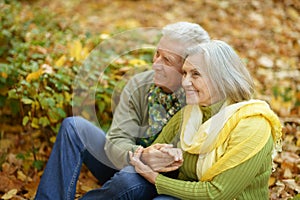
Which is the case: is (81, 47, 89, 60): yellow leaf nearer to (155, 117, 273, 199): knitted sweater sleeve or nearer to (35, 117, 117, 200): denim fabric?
(35, 117, 117, 200): denim fabric

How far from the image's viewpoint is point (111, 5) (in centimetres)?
656

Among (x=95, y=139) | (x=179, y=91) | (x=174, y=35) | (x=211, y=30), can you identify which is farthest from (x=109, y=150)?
(x=211, y=30)

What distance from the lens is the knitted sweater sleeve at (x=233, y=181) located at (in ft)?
6.43

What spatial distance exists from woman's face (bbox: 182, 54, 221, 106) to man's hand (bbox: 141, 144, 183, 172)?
230 mm

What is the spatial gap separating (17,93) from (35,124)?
0.73ft

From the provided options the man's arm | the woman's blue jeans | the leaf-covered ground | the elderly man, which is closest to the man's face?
the elderly man

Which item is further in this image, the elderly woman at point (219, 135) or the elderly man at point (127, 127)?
the elderly man at point (127, 127)

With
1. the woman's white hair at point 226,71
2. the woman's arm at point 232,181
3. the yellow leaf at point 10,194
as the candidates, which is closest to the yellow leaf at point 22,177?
the yellow leaf at point 10,194

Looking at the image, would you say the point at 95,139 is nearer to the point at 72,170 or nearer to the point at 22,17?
the point at 72,170

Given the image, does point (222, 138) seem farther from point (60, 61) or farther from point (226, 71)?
point (60, 61)

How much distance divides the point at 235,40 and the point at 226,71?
3.32 meters

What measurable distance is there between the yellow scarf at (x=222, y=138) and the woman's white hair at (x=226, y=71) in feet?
0.20

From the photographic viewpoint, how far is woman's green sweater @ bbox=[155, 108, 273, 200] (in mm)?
1962

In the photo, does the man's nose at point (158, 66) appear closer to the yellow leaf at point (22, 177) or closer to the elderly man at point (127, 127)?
the elderly man at point (127, 127)
